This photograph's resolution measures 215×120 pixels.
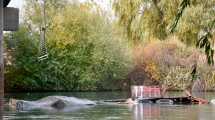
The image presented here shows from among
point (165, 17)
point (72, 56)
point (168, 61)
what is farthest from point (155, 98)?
point (165, 17)

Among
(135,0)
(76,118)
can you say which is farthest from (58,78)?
(135,0)

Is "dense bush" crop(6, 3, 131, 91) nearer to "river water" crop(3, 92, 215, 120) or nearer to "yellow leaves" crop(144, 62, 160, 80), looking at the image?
"yellow leaves" crop(144, 62, 160, 80)

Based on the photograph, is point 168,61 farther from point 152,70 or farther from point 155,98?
point 155,98

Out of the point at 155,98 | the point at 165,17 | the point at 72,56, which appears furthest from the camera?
the point at 72,56

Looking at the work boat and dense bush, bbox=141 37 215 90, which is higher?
dense bush, bbox=141 37 215 90

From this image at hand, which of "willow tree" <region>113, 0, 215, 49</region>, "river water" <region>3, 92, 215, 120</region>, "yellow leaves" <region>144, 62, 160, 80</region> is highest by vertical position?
"willow tree" <region>113, 0, 215, 49</region>

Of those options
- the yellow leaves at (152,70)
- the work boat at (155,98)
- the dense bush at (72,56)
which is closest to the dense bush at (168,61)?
the yellow leaves at (152,70)

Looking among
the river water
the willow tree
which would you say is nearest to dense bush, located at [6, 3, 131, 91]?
the river water

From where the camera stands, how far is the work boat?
38.4 meters

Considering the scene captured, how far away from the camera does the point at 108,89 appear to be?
6188 cm

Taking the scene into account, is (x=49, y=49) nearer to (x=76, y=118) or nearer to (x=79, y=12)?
(x=79, y=12)

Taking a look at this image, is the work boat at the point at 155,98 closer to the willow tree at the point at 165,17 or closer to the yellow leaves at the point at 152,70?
the yellow leaves at the point at 152,70

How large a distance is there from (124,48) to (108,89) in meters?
4.62

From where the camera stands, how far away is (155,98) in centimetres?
3981
